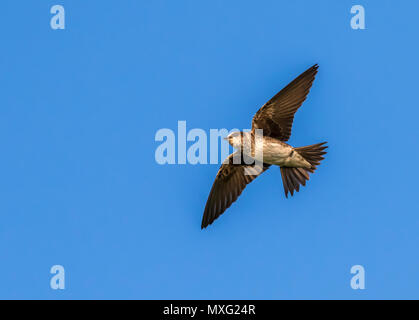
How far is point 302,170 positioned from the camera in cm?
998

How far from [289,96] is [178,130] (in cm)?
179

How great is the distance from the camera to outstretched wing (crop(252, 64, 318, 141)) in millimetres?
9609

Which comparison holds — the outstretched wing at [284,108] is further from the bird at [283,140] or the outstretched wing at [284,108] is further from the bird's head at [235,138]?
the bird's head at [235,138]

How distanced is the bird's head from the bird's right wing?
767 millimetres

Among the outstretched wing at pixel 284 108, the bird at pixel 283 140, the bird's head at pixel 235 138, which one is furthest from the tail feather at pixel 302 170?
the bird's head at pixel 235 138

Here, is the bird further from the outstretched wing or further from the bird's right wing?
the bird's right wing

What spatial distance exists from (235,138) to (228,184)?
1.30 m

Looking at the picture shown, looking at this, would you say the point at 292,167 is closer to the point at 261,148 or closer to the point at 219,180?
the point at 261,148

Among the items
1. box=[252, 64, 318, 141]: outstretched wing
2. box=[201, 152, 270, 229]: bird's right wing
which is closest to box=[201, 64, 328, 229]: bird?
box=[252, 64, 318, 141]: outstretched wing

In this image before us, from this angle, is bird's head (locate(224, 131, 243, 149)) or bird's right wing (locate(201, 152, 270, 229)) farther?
bird's right wing (locate(201, 152, 270, 229))

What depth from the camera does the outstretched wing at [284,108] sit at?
9609 mm

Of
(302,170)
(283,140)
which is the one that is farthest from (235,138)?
(302,170)

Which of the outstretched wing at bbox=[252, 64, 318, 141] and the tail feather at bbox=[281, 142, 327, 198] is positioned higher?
the outstretched wing at bbox=[252, 64, 318, 141]

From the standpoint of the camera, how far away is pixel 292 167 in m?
10.0
